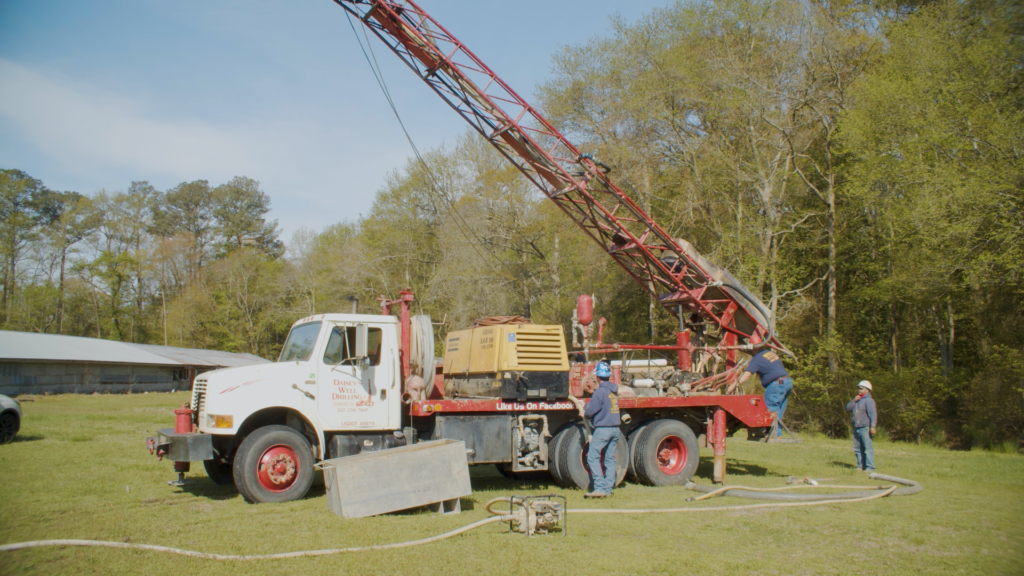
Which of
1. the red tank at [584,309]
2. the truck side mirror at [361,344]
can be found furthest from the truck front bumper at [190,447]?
the red tank at [584,309]

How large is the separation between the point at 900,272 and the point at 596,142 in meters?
11.9

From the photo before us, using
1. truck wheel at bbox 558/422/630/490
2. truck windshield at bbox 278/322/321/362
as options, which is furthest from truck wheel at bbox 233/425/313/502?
truck wheel at bbox 558/422/630/490

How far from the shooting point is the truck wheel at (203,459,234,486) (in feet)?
32.5

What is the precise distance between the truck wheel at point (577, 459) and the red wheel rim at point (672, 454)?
3.11 ft

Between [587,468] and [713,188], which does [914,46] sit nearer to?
[713,188]

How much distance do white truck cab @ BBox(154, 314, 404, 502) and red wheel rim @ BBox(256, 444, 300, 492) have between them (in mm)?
13

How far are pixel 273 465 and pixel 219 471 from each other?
1972 millimetres

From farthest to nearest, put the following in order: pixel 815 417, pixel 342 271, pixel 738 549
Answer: pixel 342 271 < pixel 815 417 < pixel 738 549

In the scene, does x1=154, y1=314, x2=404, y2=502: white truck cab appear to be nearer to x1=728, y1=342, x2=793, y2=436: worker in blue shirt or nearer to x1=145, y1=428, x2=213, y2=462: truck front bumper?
x1=145, y1=428, x2=213, y2=462: truck front bumper

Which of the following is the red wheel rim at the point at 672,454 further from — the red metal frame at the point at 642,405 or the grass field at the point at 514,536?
the grass field at the point at 514,536

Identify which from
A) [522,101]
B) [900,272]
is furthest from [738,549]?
[900,272]

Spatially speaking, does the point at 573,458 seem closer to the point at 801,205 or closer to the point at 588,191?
the point at 588,191

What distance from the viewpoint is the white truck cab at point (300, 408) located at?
336 inches

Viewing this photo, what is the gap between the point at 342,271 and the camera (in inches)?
1400
